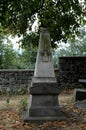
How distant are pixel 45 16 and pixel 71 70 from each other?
2.63 metres

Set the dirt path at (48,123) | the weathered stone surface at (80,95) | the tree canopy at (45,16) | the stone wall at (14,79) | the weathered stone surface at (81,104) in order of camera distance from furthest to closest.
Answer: the stone wall at (14,79) < the tree canopy at (45,16) < the weathered stone surface at (80,95) < the weathered stone surface at (81,104) < the dirt path at (48,123)

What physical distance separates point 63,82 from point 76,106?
4703 mm

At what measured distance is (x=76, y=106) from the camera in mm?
10078

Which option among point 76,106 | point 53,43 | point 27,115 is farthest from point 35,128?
point 53,43

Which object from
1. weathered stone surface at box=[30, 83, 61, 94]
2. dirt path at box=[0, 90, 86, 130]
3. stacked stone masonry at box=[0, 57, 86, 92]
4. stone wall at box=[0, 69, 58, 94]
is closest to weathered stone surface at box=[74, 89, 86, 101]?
dirt path at box=[0, 90, 86, 130]

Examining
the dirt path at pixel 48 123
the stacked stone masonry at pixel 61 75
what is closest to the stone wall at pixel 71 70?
the stacked stone masonry at pixel 61 75

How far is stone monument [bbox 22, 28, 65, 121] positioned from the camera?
27.5 ft

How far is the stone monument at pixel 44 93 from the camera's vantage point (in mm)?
8391

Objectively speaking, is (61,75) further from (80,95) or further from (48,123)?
(48,123)

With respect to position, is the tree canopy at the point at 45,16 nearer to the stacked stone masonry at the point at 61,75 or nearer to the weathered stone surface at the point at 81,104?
the stacked stone masonry at the point at 61,75

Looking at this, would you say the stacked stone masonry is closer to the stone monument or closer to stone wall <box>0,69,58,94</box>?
stone wall <box>0,69,58,94</box>

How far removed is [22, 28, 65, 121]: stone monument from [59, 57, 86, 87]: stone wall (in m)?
6.24

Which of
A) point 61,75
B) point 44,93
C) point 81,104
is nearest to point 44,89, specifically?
point 44,93

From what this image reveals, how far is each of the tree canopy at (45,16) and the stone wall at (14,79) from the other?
1650 mm
